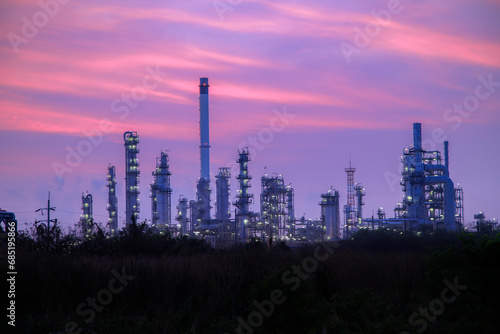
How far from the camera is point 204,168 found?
78750 mm

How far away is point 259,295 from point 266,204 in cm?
6702

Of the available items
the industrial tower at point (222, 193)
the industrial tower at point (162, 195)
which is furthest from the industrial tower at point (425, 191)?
the industrial tower at point (162, 195)

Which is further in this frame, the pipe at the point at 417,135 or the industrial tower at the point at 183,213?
the industrial tower at the point at 183,213

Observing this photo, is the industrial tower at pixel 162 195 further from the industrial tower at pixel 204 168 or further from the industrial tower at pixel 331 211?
the industrial tower at pixel 331 211

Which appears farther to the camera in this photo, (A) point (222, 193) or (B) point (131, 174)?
(A) point (222, 193)

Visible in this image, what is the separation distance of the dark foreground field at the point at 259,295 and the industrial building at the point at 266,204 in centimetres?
4801

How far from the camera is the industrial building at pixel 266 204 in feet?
222

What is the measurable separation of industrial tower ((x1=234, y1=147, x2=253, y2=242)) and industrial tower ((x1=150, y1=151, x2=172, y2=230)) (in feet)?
29.1

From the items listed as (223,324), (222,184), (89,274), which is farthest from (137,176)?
(223,324)

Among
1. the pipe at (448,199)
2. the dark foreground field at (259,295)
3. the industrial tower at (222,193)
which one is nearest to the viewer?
the dark foreground field at (259,295)

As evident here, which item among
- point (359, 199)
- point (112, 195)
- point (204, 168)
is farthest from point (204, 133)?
point (359, 199)

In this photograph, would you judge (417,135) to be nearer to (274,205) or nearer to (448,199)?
(448,199)

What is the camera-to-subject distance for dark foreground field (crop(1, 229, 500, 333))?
10.7 metres

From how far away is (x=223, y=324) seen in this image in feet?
43.0
